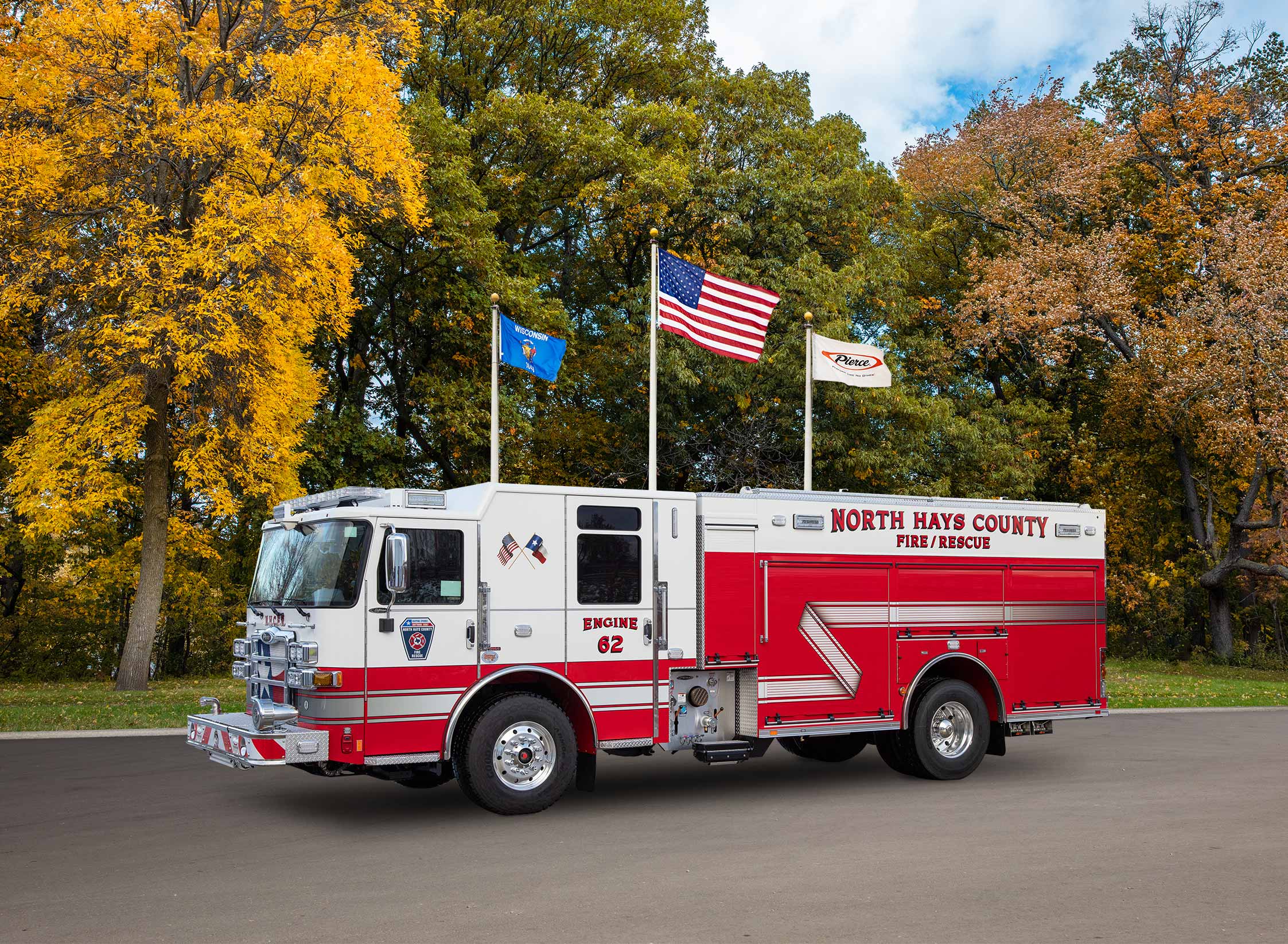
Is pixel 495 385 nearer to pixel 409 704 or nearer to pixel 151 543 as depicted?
pixel 409 704

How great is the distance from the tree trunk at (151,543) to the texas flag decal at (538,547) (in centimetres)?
1448

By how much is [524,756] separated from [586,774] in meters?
0.77

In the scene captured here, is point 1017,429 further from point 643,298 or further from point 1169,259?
point 643,298

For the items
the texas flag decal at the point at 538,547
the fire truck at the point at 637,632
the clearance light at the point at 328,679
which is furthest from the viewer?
the texas flag decal at the point at 538,547

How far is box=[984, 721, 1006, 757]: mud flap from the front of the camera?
12.7 metres

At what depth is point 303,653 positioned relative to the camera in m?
9.49

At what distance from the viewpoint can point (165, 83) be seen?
2202 cm

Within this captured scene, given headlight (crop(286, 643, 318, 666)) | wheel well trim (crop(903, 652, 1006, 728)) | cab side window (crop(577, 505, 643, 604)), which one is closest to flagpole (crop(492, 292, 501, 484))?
cab side window (crop(577, 505, 643, 604))

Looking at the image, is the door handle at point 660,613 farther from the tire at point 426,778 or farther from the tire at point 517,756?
the tire at point 426,778

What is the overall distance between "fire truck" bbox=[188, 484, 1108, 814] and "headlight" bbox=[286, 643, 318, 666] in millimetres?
18

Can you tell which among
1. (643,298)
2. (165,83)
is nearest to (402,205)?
(165,83)

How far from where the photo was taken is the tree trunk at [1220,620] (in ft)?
122

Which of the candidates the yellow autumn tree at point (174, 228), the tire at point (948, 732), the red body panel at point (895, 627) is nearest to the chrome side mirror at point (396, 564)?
the red body panel at point (895, 627)

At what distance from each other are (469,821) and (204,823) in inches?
85.1
